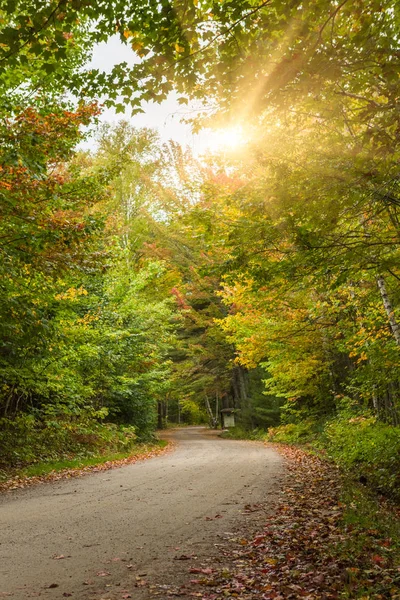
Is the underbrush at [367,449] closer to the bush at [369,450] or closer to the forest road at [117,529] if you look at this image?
the bush at [369,450]

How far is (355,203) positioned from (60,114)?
243 inches

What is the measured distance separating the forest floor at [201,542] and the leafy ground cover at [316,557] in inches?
0.5

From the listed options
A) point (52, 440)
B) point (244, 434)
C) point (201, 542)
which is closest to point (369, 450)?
point (201, 542)

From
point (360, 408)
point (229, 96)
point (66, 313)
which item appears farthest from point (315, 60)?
point (360, 408)

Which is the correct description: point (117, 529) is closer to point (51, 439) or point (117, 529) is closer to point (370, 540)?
point (370, 540)

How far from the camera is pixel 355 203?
6680mm

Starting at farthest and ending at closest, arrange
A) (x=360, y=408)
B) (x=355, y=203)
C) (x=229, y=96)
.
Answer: (x=360, y=408)
(x=355, y=203)
(x=229, y=96)

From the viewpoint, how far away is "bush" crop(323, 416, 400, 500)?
29.6 ft

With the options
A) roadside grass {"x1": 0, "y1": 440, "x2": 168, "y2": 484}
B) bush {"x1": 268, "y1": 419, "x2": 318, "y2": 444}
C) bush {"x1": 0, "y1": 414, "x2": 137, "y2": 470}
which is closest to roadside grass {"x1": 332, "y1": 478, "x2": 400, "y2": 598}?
roadside grass {"x1": 0, "y1": 440, "x2": 168, "y2": 484}

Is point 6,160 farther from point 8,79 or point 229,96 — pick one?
point 229,96

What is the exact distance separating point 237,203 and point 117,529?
5238 mm

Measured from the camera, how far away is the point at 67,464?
540 inches

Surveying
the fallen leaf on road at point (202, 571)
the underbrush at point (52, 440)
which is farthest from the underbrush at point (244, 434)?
the fallen leaf on road at point (202, 571)

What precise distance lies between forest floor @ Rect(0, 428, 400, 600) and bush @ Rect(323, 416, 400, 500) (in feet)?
2.04
